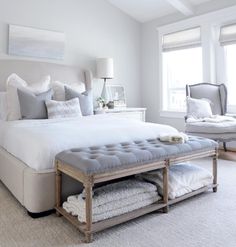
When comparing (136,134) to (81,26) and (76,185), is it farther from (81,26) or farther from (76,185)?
(81,26)

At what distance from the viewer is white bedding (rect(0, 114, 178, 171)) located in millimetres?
2271

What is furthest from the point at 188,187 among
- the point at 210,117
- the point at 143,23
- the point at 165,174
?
the point at 143,23

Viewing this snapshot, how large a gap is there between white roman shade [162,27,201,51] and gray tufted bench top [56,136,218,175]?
3.07 metres

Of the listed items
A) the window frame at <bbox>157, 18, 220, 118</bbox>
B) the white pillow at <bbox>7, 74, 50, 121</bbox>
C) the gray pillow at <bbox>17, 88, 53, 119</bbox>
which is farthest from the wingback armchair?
the white pillow at <bbox>7, 74, 50, 121</bbox>

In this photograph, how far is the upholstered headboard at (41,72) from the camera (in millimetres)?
4215

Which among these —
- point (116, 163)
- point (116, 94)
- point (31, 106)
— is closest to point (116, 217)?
point (116, 163)

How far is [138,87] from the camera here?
620cm

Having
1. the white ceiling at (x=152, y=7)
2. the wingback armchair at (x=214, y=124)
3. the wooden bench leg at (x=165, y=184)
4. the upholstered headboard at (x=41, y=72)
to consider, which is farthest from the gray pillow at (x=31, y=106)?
the white ceiling at (x=152, y=7)

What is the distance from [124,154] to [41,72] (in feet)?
9.55

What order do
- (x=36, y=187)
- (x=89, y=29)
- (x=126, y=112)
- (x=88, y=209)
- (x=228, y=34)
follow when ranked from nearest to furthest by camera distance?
(x=88, y=209) < (x=36, y=187) < (x=228, y=34) < (x=126, y=112) < (x=89, y=29)

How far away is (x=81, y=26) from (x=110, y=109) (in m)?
1.65

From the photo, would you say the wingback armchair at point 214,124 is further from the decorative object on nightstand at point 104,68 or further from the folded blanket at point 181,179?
the decorative object on nightstand at point 104,68

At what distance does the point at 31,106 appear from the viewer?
3.54 metres

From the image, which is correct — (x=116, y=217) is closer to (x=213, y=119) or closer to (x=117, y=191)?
(x=117, y=191)
